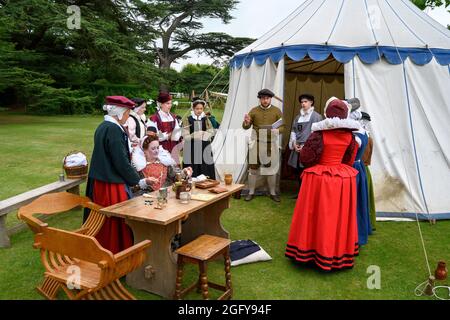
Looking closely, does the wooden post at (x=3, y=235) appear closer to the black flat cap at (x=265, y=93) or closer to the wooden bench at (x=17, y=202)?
the wooden bench at (x=17, y=202)

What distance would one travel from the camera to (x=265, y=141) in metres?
5.21

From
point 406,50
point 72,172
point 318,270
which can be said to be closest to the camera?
point 318,270

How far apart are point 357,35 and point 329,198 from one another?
2.68m

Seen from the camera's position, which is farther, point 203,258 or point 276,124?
point 276,124

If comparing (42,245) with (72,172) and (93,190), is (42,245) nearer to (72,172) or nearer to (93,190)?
(93,190)

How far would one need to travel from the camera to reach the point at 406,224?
14.4ft

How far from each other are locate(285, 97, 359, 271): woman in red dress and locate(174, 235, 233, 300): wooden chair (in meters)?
0.80

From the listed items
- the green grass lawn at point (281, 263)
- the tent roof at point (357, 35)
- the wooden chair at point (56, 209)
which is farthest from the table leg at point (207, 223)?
the tent roof at point (357, 35)

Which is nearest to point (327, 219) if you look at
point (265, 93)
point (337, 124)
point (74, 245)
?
point (337, 124)

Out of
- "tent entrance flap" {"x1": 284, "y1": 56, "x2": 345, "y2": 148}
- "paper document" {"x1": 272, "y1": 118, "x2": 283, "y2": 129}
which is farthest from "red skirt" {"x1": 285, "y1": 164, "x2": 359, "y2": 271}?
"tent entrance flap" {"x1": 284, "y1": 56, "x2": 345, "y2": 148}

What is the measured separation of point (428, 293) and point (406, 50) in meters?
2.98

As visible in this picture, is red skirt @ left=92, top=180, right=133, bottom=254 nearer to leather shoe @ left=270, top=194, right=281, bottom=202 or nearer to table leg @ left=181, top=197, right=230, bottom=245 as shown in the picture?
table leg @ left=181, top=197, right=230, bottom=245

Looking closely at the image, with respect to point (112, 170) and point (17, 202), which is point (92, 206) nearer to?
point (112, 170)
